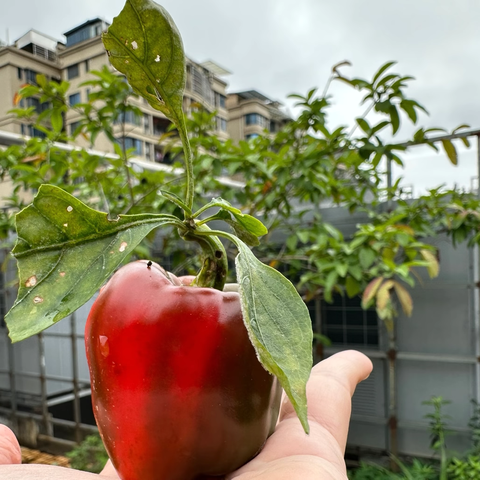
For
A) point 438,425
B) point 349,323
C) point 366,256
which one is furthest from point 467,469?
point 366,256

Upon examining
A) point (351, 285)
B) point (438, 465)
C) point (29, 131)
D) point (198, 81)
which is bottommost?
point (438, 465)

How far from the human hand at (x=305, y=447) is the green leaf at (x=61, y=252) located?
0.21 m

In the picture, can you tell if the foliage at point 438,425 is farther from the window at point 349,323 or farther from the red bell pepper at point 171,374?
the red bell pepper at point 171,374

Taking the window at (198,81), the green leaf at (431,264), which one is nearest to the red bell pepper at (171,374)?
the green leaf at (431,264)

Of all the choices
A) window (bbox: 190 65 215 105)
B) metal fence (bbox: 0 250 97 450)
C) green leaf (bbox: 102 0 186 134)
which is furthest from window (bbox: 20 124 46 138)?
green leaf (bbox: 102 0 186 134)

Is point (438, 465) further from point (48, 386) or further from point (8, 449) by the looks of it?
point (48, 386)

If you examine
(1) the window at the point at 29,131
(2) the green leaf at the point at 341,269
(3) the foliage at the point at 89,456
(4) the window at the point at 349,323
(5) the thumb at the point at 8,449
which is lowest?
(3) the foliage at the point at 89,456

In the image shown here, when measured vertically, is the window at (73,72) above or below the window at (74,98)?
above

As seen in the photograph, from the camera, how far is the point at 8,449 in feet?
1.77

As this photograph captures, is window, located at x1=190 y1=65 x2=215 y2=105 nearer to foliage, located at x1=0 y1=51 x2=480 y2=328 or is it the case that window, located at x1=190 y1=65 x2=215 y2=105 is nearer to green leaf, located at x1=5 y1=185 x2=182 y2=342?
foliage, located at x1=0 y1=51 x2=480 y2=328

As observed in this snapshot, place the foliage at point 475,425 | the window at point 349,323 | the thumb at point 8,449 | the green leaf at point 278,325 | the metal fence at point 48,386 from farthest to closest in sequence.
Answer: the metal fence at point 48,386 < the window at point 349,323 < the foliage at point 475,425 < the thumb at point 8,449 < the green leaf at point 278,325

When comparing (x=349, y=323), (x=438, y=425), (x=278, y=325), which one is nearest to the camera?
(x=278, y=325)

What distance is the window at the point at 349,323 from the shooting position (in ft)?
7.31

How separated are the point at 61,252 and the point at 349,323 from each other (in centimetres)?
210
